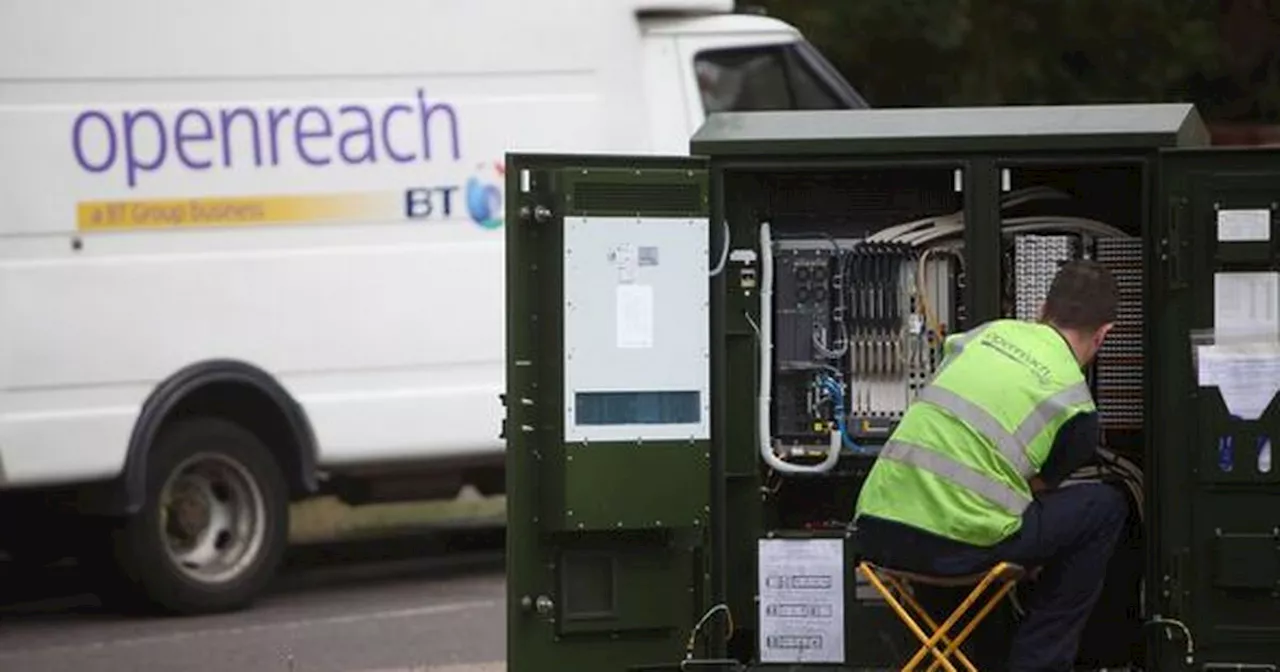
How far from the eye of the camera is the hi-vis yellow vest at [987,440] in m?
8.44

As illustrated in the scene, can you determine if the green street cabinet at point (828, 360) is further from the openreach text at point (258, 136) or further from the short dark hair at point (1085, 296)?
the openreach text at point (258, 136)

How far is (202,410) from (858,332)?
5259mm

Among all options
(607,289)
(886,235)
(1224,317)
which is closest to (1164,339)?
(1224,317)

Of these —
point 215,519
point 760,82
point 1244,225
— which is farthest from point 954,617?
point 760,82

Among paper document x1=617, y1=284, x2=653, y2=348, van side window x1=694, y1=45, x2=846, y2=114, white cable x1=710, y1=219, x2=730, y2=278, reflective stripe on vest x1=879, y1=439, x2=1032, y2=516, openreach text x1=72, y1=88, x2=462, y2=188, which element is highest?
van side window x1=694, y1=45, x2=846, y2=114

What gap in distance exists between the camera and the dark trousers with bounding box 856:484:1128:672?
8.47 m

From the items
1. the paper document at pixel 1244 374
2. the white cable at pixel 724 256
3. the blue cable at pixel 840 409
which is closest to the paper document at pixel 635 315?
the white cable at pixel 724 256

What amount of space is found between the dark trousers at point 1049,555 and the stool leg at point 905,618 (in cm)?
7

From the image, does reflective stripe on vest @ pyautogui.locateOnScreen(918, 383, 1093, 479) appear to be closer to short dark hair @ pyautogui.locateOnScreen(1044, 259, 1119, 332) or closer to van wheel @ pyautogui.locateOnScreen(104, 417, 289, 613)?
short dark hair @ pyautogui.locateOnScreen(1044, 259, 1119, 332)

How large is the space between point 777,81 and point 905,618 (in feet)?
23.8

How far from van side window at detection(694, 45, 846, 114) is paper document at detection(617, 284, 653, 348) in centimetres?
620

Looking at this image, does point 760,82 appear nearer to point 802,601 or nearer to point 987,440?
point 802,601

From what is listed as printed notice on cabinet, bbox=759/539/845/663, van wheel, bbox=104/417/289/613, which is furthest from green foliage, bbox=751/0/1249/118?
printed notice on cabinet, bbox=759/539/845/663

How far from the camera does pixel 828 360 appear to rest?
946 centimetres
